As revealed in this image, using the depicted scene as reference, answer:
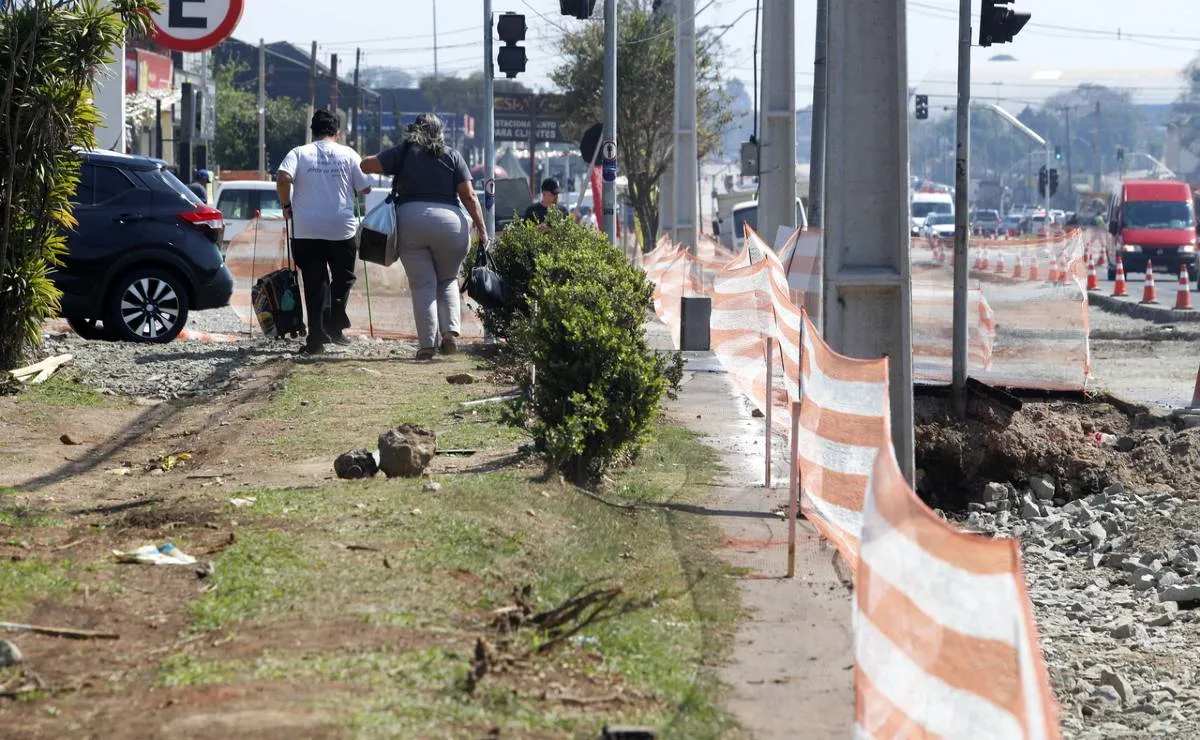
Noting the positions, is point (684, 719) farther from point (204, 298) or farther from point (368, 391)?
point (204, 298)

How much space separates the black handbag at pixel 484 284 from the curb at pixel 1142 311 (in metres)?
15.3

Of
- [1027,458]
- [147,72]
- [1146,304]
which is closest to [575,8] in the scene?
[1027,458]

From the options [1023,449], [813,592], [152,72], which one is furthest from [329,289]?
[152,72]

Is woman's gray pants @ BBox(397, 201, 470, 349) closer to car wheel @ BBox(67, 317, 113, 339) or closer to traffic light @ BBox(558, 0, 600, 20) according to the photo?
car wheel @ BBox(67, 317, 113, 339)

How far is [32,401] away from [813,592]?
5767 millimetres

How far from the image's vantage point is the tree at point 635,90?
48.0 m

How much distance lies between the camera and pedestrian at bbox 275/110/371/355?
517 inches

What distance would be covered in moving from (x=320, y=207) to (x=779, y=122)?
5.92 m

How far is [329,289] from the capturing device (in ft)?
44.9

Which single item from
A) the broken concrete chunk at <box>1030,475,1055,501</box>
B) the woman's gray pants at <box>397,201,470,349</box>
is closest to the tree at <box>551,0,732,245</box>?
the woman's gray pants at <box>397,201,470,349</box>

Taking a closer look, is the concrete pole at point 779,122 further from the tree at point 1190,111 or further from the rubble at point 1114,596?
the tree at point 1190,111

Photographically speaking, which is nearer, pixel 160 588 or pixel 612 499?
pixel 160 588

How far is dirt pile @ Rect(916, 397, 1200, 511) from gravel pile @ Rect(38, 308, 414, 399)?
482 centimetres

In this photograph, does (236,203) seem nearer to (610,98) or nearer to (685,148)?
(685,148)
